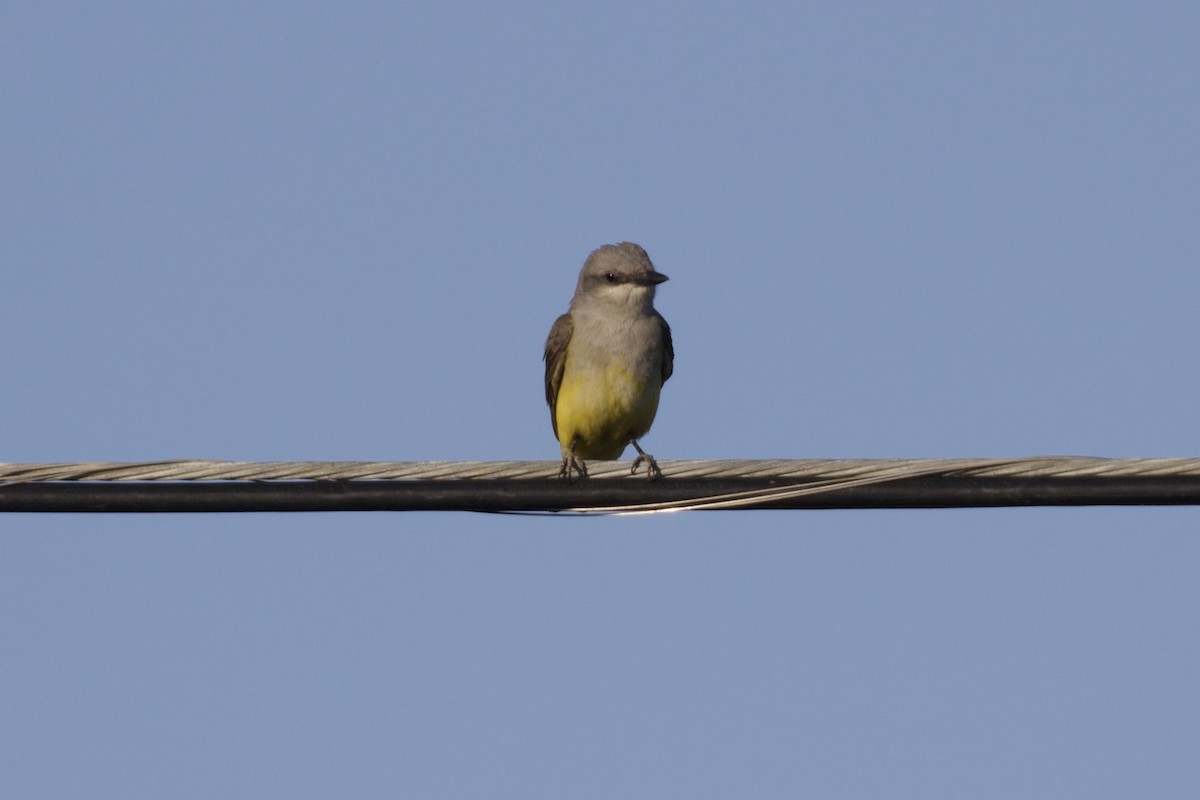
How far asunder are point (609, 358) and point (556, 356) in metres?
0.59

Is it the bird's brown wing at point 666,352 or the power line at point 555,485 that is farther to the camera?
the bird's brown wing at point 666,352

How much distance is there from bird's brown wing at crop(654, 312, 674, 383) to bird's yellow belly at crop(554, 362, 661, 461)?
0.49m

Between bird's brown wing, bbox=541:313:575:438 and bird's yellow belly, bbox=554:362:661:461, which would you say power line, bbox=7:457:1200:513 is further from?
bird's brown wing, bbox=541:313:575:438

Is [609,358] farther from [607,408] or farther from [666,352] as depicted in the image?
[666,352]

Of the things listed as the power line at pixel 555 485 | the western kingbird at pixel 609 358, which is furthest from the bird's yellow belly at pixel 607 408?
the power line at pixel 555 485

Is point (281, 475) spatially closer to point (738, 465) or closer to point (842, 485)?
point (738, 465)

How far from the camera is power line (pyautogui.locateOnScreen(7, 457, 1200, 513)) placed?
6.42 m

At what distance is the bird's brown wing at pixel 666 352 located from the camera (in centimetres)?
1164

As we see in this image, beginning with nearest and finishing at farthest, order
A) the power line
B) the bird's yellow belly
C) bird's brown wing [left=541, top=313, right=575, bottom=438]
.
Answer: the power line → the bird's yellow belly → bird's brown wing [left=541, top=313, right=575, bottom=438]

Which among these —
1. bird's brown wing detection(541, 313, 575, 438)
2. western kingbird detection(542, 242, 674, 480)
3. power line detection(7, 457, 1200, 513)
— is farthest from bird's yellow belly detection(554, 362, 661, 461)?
power line detection(7, 457, 1200, 513)

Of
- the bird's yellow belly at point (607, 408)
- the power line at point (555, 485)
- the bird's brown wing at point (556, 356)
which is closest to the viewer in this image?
the power line at point (555, 485)

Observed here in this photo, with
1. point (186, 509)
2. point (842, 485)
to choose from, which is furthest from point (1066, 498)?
point (186, 509)

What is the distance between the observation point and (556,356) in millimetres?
11523

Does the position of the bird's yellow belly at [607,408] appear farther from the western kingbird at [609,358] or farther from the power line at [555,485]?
the power line at [555,485]
